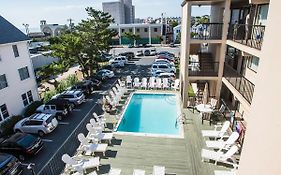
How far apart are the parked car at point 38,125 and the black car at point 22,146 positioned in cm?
218

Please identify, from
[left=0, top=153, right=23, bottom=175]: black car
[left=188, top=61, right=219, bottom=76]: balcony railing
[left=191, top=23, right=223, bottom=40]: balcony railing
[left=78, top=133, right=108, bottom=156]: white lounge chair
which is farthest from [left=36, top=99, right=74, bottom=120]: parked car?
[left=191, top=23, right=223, bottom=40]: balcony railing

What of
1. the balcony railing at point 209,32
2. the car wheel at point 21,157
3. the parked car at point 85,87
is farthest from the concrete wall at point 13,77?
the balcony railing at point 209,32

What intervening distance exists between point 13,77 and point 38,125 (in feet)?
22.7

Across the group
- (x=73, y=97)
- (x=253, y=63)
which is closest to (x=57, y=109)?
(x=73, y=97)

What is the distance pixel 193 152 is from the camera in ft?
43.7

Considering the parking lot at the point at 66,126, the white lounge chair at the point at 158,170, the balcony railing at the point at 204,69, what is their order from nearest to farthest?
the white lounge chair at the point at 158,170, the parking lot at the point at 66,126, the balcony railing at the point at 204,69

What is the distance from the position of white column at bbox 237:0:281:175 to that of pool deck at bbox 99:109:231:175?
7.78m

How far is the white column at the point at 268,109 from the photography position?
3727mm

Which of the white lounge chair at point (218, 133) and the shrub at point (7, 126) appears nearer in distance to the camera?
the white lounge chair at point (218, 133)

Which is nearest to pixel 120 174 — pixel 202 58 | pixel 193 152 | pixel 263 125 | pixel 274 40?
pixel 193 152

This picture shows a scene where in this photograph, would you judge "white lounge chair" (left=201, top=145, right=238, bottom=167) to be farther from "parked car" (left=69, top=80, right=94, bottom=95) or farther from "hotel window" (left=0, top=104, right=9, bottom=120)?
"hotel window" (left=0, top=104, right=9, bottom=120)

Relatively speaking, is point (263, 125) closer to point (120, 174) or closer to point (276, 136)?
point (276, 136)

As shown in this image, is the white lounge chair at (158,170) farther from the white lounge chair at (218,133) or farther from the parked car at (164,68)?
the parked car at (164,68)

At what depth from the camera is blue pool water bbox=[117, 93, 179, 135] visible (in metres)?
17.1
